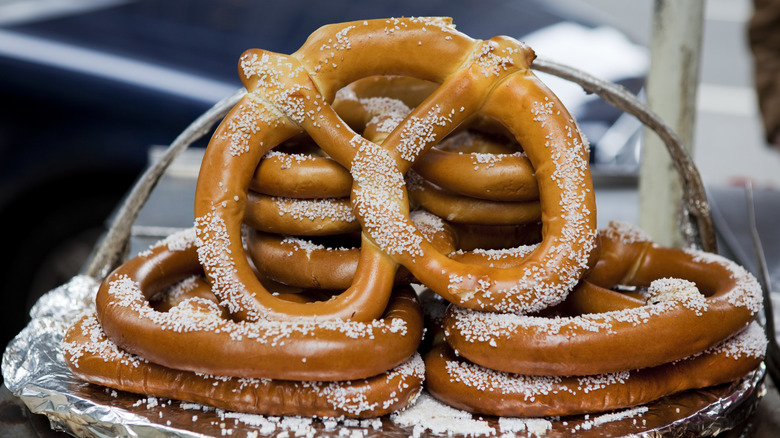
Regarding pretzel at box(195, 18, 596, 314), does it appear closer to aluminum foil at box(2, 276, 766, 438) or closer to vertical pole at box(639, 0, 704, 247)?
aluminum foil at box(2, 276, 766, 438)

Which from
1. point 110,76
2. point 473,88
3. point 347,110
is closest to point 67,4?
point 110,76

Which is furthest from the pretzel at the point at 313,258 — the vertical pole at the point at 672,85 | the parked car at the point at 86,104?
the parked car at the point at 86,104

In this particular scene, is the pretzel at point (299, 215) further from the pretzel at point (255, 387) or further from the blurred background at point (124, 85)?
the blurred background at point (124, 85)

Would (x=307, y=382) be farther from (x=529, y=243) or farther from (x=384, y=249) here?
(x=529, y=243)

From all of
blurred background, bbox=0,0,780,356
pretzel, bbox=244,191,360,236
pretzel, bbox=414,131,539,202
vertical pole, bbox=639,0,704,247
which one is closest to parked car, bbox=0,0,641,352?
blurred background, bbox=0,0,780,356

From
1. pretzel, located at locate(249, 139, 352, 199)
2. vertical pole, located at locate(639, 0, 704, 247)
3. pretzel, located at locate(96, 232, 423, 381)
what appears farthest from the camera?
vertical pole, located at locate(639, 0, 704, 247)

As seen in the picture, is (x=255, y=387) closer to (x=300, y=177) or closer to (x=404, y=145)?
(x=300, y=177)

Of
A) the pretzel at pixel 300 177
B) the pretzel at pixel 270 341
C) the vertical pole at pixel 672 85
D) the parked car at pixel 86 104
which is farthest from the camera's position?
the parked car at pixel 86 104

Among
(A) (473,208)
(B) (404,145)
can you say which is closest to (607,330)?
(A) (473,208)

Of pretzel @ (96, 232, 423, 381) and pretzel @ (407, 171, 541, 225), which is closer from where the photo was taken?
pretzel @ (96, 232, 423, 381)
